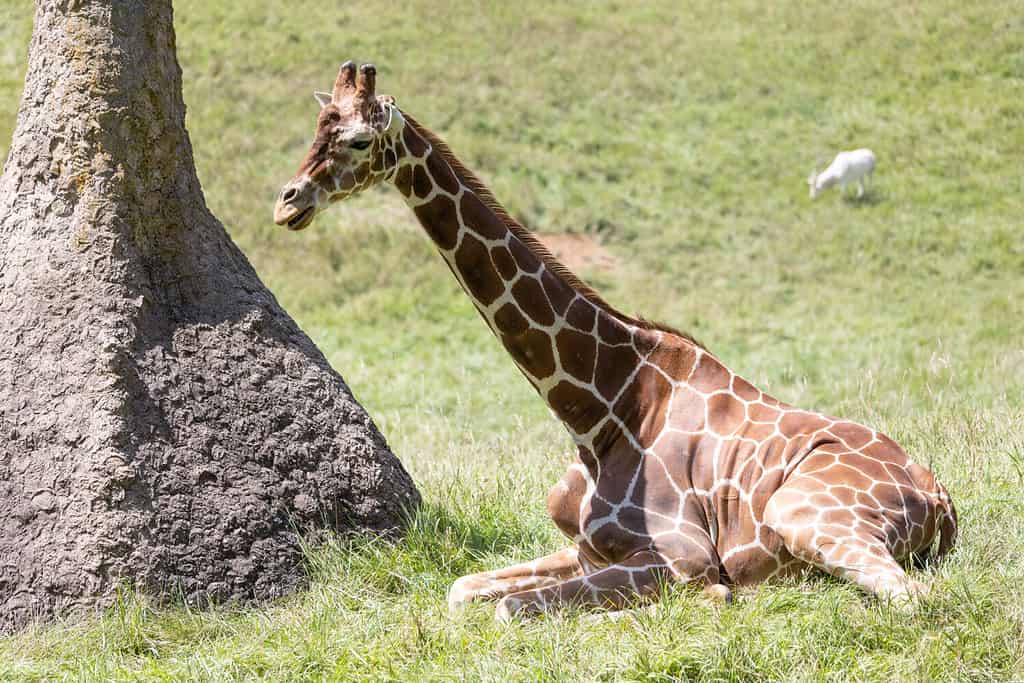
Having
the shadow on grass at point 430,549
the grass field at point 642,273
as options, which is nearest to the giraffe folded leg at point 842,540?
the grass field at point 642,273

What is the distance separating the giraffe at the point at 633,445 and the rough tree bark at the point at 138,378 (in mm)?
999

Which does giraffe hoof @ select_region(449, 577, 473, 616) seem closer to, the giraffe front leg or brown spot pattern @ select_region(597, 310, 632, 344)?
the giraffe front leg

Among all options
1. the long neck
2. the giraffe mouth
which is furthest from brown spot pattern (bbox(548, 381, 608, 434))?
the giraffe mouth

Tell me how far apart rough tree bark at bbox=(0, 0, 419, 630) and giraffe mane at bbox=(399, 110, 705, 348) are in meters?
1.27

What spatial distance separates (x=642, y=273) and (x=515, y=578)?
1450 centimetres

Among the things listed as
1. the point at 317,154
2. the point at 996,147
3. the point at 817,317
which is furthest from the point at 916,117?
the point at 317,154

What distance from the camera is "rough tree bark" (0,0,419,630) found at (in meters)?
5.11

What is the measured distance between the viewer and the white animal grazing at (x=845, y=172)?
2103cm

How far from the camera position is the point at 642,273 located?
19.5 metres

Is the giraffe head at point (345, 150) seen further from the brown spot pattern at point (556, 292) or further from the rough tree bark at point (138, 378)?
the rough tree bark at point (138, 378)

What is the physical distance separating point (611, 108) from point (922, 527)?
68.7 ft

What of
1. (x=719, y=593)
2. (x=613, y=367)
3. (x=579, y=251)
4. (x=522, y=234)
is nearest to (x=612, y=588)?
(x=719, y=593)

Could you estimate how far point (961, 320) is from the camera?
1647 cm

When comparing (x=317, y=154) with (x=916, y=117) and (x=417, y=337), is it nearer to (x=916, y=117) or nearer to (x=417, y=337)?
(x=417, y=337)
